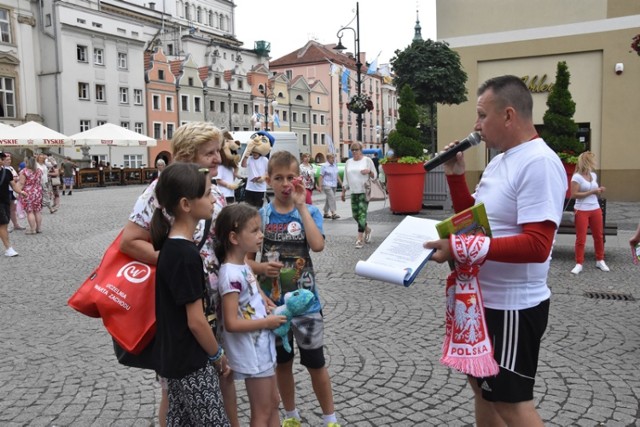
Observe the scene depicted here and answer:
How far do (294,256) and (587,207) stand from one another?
6136mm

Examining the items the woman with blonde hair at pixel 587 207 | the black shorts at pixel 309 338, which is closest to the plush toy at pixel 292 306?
the black shorts at pixel 309 338

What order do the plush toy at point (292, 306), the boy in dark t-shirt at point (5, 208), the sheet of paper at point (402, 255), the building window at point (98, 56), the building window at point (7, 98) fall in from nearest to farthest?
the sheet of paper at point (402, 255), the plush toy at point (292, 306), the boy in dark t-shirt at point (5, 208), the building window at point (7, 98), the building window at point (98, 56)

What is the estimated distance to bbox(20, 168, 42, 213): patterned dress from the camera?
12.8 metres

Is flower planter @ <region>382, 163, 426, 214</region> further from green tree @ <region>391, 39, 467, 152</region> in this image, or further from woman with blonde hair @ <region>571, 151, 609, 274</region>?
woman with blonde hair @ <region>571, 151, 609, 274</region>

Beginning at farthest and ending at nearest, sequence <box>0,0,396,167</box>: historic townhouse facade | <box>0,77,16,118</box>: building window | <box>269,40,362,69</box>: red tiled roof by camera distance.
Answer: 1. <box>269,40,362,69</box>: red tiled roof
2. <box>0,0,396,167</box>: historic townhouse facade
3. <box>0,77,16,118</box>: building window

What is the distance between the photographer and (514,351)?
2.37 m

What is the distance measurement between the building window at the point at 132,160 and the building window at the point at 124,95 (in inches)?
177

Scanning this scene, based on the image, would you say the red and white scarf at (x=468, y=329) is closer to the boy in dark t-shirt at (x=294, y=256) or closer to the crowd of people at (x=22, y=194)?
the boy in dark t-shirt at (x=294, y=256)

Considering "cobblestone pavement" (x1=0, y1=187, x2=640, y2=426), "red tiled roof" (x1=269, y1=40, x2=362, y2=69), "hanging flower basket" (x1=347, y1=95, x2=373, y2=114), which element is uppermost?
"red tiled roof" (x1=269, y1=40, x2=362, y2=69)

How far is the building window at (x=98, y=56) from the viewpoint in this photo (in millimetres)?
46312

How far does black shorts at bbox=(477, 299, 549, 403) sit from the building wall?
1702cm

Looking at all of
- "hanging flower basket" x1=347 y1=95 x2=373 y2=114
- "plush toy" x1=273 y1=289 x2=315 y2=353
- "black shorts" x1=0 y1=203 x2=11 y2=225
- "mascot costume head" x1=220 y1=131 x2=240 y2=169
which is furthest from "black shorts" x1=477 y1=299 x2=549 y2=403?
"hanging flower basket" x1=347 y1=95 x2=373 y2=114

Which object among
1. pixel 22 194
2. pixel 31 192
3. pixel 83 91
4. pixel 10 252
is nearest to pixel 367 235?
pixel 10 252

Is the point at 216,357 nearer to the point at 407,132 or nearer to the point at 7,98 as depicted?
the point at 407,132
